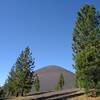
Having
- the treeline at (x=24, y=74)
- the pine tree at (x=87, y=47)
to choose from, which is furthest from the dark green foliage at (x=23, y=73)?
the pine tree at (x=87, y=47)

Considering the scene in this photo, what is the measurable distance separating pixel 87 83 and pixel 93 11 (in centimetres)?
1228

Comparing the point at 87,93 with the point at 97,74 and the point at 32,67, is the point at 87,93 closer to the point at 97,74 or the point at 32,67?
the point at 97,74

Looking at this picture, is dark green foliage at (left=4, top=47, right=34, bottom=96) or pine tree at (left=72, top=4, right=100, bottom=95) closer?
pine tree at (left=72, top=4, right=100, bottom=95)

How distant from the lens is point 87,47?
143ft

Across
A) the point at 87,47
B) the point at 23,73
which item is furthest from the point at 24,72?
the point at 87,47

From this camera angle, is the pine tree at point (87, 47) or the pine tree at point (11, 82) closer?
the pine tree at point (87, 47)

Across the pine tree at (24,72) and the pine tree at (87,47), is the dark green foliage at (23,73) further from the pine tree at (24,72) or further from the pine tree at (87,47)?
the pine tree at (87,47)

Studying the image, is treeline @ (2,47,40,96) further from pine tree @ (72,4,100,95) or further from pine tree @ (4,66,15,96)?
pine tree @ (72,4,100,95)

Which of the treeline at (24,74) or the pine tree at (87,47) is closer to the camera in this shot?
the pine tree at (87,47)

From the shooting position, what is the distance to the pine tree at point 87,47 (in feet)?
138

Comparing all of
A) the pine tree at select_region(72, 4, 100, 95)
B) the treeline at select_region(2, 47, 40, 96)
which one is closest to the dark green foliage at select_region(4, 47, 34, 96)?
the treeline at select_region(2, 47, 40, 96)

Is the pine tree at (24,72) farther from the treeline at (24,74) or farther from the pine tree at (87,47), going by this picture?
the pine tree at (87,47)

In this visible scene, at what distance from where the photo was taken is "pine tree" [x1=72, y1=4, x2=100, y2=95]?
41.9 m

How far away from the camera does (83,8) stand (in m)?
47.2
